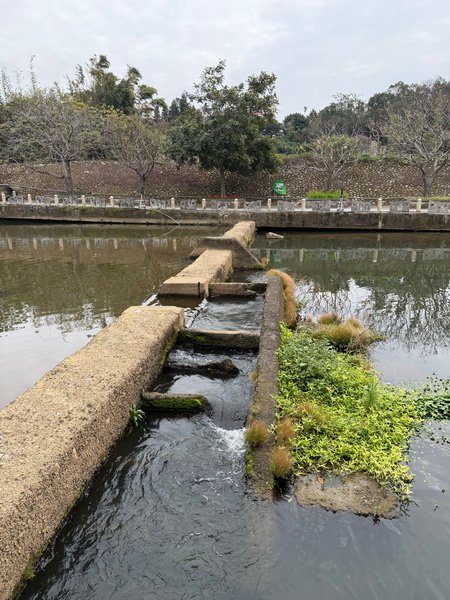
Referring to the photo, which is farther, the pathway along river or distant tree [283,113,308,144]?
distant tree [283,113,308,144]

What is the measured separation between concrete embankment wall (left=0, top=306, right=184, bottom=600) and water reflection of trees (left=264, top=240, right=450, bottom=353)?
5608 mm

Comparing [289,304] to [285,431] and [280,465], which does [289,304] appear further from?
[280,465]

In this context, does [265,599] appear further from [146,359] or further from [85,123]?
[85,123]

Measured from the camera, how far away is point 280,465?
13.8ft

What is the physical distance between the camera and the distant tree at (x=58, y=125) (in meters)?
33.4

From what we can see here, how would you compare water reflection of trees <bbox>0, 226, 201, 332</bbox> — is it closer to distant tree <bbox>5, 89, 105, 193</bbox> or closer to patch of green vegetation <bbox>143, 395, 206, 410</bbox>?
patch of green vegetation <bbox>143, 395, 206, 410</bbox>

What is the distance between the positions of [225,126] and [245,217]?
23.3 ft

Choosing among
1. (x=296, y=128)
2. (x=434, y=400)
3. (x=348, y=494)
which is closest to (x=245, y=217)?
(x=434, y=400)

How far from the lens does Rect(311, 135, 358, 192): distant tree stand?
33.3 metres

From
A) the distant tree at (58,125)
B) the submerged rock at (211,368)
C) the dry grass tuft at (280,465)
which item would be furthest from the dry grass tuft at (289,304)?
the distant tree at (58,125)

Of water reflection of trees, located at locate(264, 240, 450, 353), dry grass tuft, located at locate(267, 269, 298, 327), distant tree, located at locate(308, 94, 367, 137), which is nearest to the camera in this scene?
dry grass tuft, located at locate(267, 269, 298, 327)

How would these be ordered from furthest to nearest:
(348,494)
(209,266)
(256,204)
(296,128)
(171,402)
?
1. (296,128)
2. (256,204)
3. (209,266)
4. (171,402)
5. (348,494)

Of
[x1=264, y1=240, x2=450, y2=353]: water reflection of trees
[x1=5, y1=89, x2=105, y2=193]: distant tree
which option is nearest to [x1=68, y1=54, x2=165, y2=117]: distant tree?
[x1=5, y1=89, x2=105, y2=193]: distant tree

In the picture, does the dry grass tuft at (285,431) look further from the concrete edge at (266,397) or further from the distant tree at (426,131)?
the distant tree at (426,131)
